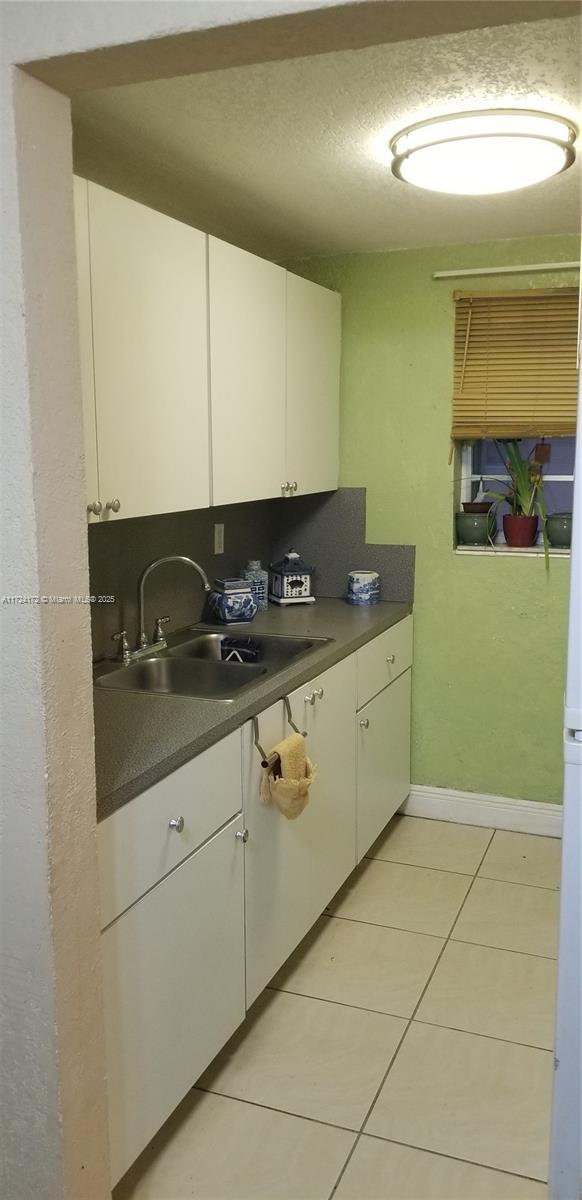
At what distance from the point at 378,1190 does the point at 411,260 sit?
297cm

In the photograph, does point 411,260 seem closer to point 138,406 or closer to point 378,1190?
point 138,406

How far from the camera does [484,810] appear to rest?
3719 millimetres

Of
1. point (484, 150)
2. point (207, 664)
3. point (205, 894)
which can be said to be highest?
point (484, 150)

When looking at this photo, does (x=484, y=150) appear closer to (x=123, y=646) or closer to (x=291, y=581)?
(x=123, y=646)

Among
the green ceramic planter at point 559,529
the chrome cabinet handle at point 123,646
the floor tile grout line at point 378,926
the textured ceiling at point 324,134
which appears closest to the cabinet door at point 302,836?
the floor tile grout line at point 378,926

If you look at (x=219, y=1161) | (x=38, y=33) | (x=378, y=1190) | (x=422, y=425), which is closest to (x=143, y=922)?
(x=219, y=1161)

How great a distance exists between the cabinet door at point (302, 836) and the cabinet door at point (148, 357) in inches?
25.1

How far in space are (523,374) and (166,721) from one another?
6.81ft

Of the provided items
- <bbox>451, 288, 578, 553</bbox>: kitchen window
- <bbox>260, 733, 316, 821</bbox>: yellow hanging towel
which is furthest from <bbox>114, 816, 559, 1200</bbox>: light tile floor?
<bbox>451, 288, 578, 553</bbox>: kitchen window

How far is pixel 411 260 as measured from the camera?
352 cm

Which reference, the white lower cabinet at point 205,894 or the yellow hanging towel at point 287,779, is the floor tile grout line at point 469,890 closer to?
the white lower cabinet at point 205,894

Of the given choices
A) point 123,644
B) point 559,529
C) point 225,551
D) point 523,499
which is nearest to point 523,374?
point 523,499

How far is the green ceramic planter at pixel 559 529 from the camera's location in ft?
11.5

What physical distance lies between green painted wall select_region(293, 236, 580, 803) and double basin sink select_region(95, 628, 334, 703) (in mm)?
900
